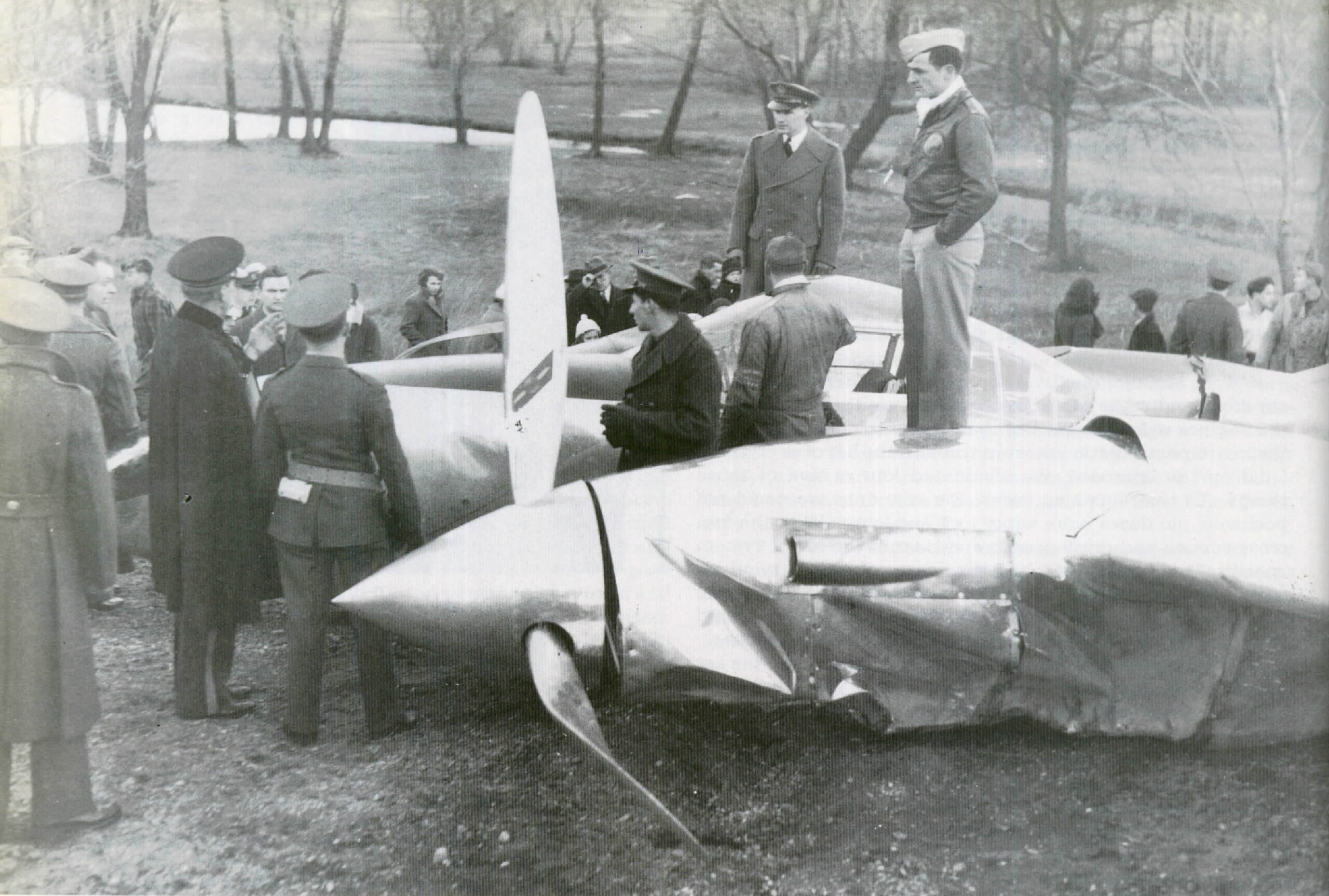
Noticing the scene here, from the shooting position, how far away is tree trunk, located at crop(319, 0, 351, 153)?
5247mm

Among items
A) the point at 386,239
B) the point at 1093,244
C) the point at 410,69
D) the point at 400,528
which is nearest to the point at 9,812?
the point at 400,528

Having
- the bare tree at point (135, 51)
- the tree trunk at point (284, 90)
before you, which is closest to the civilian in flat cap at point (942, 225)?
the tree trunk at point (284, 90)

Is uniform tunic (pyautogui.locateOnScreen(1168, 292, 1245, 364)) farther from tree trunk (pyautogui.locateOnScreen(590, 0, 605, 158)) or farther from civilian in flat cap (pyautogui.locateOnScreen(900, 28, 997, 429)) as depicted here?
tree trunk (pyautogui.locateOnScreen(590, 0, 605, 158))

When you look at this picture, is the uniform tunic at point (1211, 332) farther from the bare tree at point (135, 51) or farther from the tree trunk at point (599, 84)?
the bare tree at point (135, 51)

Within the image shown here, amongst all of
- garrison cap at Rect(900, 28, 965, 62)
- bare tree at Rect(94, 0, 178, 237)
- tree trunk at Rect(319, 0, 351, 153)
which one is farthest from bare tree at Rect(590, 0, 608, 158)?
bare tree at Rect(94, 0, 178, 237)

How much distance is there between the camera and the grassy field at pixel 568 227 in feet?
24.7

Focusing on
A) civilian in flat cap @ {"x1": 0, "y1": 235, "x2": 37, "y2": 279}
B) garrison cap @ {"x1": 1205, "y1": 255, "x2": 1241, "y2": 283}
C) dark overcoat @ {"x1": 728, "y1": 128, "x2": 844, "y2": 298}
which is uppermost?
dark overcoat @ {"x1": 728, "y1": 128, "x2": 844, "y2": 298}

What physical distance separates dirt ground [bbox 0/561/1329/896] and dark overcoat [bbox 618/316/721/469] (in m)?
1.04

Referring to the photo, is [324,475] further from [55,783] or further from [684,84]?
[684,84]

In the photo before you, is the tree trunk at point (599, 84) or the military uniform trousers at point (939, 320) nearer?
the military uniform trousers at point (939, 320)

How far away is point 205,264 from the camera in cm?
429

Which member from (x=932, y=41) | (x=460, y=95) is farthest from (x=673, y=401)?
(x=460, y=95)

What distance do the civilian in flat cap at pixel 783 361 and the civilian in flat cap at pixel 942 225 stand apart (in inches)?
18.4

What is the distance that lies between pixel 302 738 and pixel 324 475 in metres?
1.03
